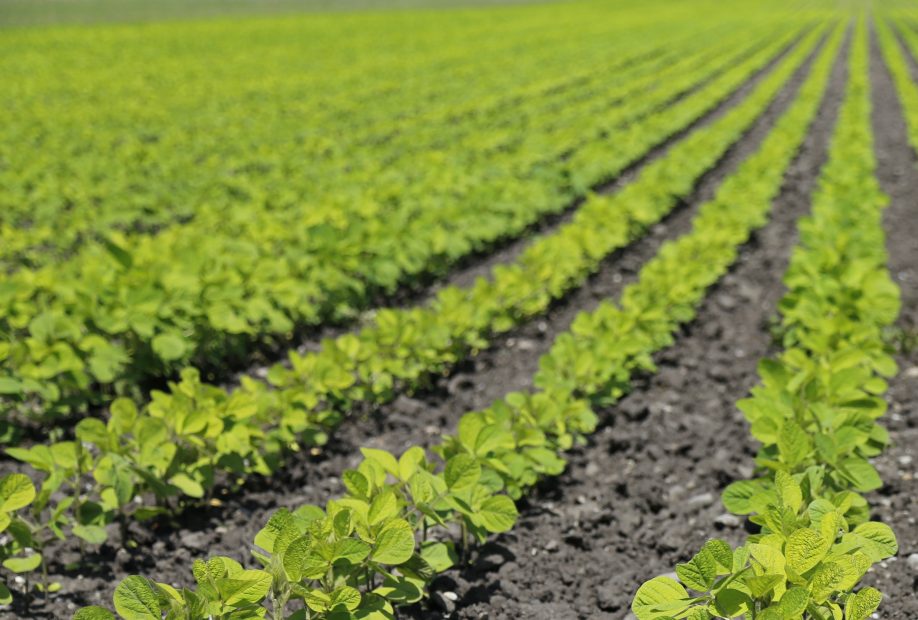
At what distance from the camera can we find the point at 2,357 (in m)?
3.39

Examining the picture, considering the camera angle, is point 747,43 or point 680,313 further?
point 747,43

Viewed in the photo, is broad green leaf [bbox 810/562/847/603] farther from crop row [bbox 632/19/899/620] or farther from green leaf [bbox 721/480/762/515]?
green leaf [bbox 721/480/762/515]

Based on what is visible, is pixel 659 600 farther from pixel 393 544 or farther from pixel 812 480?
pixel 812 480

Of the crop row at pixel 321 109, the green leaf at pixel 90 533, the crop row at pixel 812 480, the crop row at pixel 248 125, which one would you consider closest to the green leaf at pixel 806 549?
the crop row at pixel 812 480

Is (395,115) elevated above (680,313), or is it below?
above

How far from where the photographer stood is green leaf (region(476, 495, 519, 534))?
7.94ft

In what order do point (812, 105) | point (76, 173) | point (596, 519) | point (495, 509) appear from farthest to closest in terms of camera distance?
1. point (812, 105)
2. point (76, 173)
3. point (596, 519)
4. point (495, 509)

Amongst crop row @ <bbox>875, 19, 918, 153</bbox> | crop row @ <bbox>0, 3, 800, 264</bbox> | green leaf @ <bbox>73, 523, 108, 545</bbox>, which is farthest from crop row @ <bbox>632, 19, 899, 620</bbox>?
crop row @ <bbox>875, 19, 918, 153</bbox>

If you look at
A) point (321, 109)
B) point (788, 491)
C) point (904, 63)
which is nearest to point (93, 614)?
point (788, 491)

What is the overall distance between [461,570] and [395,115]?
1407 cm

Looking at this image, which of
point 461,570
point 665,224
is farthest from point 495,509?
point 665,224

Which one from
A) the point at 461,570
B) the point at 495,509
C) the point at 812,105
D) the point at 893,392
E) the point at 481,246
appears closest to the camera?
the point at 495,509

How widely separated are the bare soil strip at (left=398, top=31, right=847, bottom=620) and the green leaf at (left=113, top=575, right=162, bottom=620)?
3.51 feet

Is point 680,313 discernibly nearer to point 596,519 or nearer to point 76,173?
point 596,519
